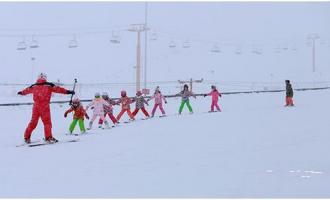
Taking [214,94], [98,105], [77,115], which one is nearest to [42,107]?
[77,115]

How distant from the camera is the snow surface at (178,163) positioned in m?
6.81

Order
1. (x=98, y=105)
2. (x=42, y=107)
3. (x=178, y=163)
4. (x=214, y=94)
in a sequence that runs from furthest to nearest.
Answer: (x=214, y=94)
(x=98, y=105)
(x=42, y=107)
(x=178, y=163)

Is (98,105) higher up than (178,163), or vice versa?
(98,105)

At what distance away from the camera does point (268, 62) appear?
81062 millimetres

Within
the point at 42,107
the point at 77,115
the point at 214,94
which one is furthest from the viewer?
the point at 214,94

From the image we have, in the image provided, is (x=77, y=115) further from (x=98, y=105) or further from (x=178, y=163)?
(x=178, y=163)

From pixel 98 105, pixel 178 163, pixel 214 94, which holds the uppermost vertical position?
pixel 214 94

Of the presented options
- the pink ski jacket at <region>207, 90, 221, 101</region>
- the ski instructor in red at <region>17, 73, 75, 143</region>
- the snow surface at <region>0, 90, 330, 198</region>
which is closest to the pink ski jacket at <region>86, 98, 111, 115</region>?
the snow surface at <region>0, 90, 330, 198</region>

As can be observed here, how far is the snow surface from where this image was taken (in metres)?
6.81

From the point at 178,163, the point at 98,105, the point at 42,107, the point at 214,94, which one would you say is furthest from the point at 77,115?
the point at 214,94

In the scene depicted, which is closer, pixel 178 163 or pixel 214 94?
pixel 178 163

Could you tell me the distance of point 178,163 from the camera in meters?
8.90

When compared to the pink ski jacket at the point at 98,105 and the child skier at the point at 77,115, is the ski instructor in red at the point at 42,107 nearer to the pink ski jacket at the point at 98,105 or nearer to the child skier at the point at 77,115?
the child skier at the point at 77,115

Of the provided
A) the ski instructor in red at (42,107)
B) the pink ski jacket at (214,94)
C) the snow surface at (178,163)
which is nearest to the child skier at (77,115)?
the snow surface at (178,163)
